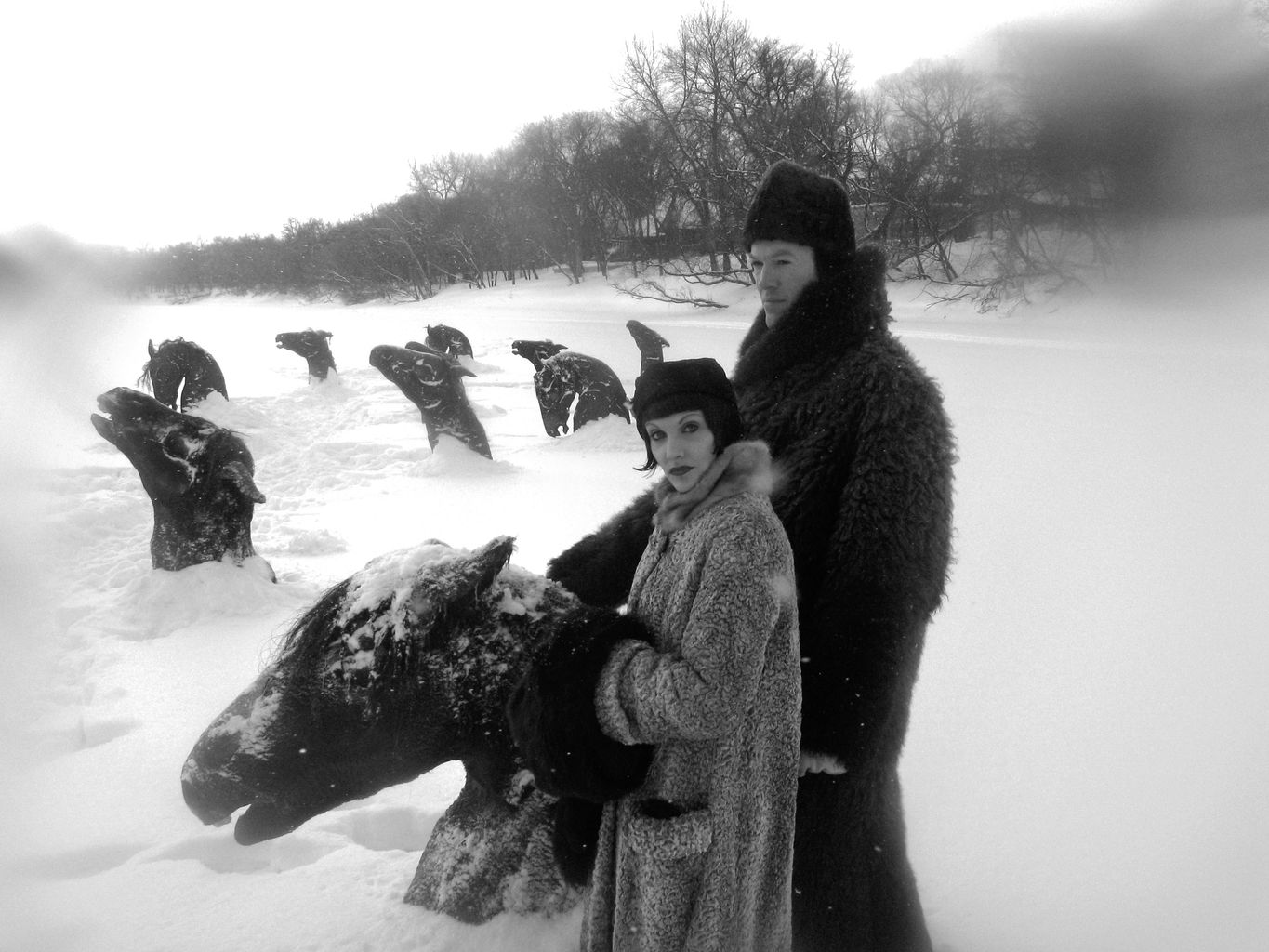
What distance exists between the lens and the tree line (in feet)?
17.6

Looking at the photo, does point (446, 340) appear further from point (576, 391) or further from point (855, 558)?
point (855, 558)

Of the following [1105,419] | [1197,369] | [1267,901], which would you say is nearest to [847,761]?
[1267,901]

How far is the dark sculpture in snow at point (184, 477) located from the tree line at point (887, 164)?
3.16ft

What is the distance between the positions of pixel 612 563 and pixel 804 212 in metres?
0.93

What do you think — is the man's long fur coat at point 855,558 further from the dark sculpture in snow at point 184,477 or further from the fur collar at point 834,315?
the dark sculpture in snow at point 184,477

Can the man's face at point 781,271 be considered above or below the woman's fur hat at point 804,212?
below

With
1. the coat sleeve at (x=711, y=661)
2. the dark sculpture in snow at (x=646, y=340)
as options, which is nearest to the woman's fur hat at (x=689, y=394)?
the coat sleeve at (x=711, y=661)

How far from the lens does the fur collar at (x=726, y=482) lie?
1290 mm

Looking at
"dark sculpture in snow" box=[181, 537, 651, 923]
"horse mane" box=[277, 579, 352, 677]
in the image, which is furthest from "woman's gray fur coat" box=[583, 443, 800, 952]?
"horse mane" box=[277, 579, 352, 677]

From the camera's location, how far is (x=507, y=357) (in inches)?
645

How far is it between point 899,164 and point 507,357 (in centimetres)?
855

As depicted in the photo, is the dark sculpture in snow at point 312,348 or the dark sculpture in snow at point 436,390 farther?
the dark sculpture in snow at point 312,348

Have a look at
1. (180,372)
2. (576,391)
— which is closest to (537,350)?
(576,391)

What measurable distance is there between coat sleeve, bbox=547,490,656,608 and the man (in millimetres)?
385
